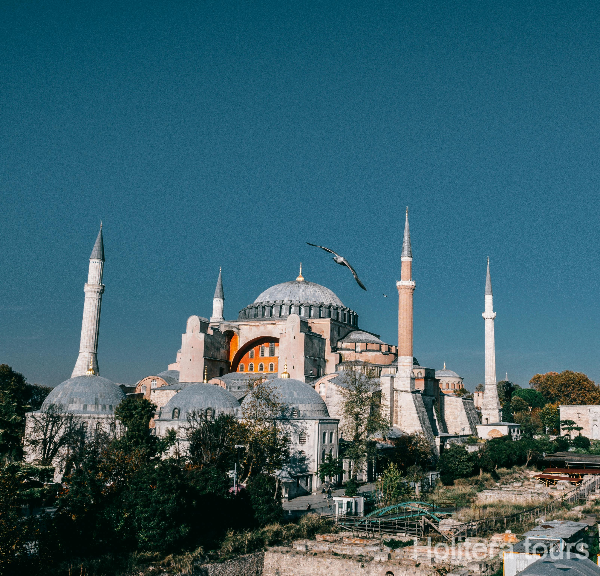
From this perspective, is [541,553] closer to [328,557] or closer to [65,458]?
[328,557]

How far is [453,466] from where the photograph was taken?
24.8 metres

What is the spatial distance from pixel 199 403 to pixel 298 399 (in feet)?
11.5

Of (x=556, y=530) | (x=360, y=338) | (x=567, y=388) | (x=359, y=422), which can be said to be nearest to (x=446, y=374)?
(x=567, y=388)

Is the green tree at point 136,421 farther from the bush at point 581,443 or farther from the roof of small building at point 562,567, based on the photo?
the bush at point 581,443

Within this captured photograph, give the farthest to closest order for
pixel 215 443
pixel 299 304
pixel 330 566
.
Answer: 1. pixel 299 304
2. pixel 215 443
3. pixel 330 566

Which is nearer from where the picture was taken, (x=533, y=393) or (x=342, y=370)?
(x=342, y=370)

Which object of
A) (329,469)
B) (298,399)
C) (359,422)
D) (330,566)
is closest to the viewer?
(330,566)

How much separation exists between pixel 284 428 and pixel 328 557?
8.78 meters

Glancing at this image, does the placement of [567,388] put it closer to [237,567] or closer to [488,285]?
[488,285]

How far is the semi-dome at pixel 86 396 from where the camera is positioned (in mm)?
23219

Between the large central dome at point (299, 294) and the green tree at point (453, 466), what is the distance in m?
12.6

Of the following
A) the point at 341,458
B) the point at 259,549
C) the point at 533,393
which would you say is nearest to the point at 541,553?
the point at 259,549

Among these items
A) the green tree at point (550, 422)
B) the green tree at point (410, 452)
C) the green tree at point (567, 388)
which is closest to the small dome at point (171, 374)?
the green tree at point (410, 452)

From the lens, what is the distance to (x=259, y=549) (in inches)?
570
